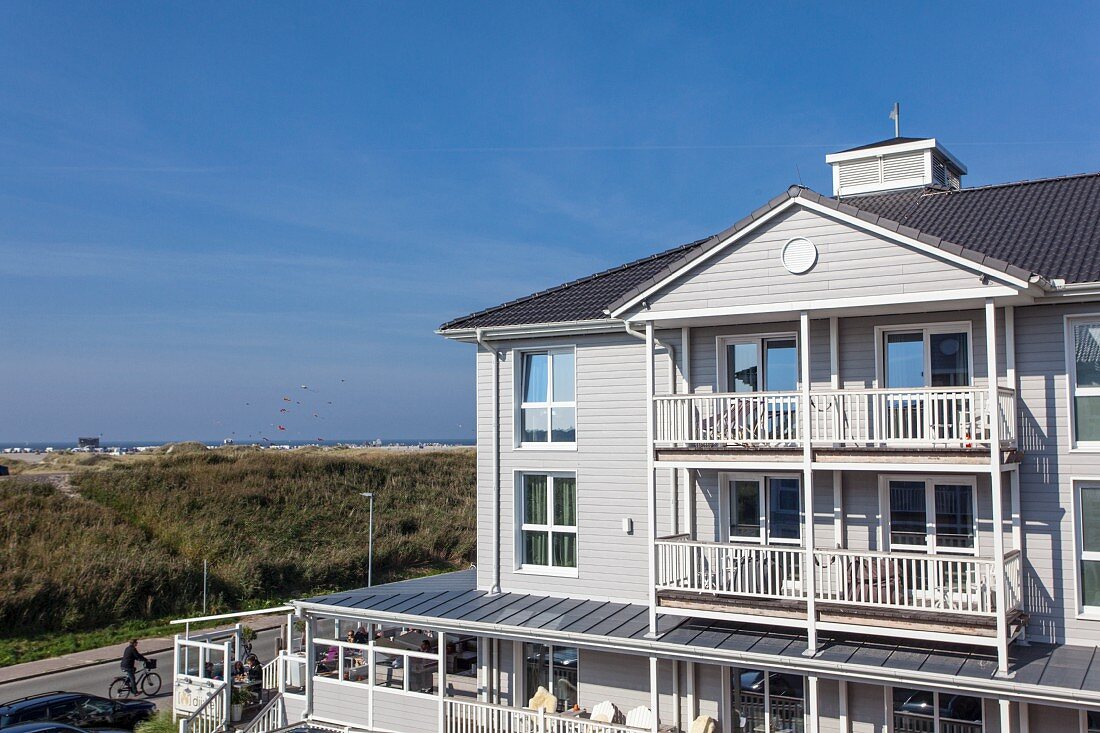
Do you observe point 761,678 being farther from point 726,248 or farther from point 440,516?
point 440,516

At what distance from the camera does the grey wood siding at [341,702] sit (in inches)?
738

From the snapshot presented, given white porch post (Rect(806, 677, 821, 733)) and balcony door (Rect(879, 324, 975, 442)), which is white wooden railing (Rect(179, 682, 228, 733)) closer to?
white porch post (Rect(806, 677, 821, 733))

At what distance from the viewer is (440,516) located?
52.0m

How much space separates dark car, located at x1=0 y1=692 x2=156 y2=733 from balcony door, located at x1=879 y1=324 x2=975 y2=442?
16863 millimetres

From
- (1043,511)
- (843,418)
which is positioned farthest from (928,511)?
(843,418)

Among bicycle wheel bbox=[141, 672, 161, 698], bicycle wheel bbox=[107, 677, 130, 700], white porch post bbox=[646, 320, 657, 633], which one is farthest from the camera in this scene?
bicycle wheel bbox=[141, 672, 161, 698]

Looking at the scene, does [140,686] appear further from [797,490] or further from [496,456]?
[797,490]

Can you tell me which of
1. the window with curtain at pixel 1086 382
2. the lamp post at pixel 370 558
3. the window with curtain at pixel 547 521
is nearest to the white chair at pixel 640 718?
the window with curtain at pixel 547 521

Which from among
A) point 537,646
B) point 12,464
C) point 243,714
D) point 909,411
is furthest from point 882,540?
point 12,464

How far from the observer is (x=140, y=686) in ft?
83.2

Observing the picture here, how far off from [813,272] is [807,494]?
3495 millimetres

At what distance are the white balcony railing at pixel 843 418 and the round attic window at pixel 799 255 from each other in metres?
2.01

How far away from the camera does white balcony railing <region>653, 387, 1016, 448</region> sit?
45.3 feet

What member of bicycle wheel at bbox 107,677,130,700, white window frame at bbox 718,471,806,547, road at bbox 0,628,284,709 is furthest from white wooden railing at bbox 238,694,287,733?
white window frame at bbox 718,471,806,547
